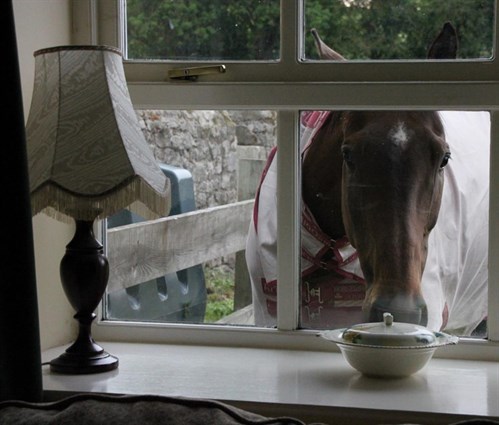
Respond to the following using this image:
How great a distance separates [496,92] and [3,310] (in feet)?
3.76

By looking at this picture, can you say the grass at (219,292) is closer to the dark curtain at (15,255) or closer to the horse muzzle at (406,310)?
the horse muzzle at (406,310)

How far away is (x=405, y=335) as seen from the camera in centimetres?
192

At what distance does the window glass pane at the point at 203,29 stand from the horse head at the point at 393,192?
132 mm

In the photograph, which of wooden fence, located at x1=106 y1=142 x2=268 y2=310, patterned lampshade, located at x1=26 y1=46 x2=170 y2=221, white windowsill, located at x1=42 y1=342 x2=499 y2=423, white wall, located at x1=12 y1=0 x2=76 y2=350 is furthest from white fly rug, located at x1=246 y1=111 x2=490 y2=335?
white wall, located at x1=12 y1=0 x2=76 y2=350

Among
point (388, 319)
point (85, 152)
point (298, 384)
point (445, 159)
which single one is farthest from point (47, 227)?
point (445, 159)

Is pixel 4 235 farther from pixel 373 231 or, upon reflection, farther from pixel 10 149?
pixel 373 231

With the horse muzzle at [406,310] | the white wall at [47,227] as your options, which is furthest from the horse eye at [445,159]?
the white wall at [47,227]

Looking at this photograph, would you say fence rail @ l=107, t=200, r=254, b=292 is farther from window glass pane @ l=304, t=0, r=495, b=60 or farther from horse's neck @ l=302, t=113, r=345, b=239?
window glass pane @ l=304, t=0, r=495, b=60

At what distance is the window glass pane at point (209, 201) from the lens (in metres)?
2.25

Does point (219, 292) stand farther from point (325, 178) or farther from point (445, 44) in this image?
point (445, 44)

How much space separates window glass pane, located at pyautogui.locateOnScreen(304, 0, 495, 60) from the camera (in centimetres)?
212

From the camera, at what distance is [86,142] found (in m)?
1.90

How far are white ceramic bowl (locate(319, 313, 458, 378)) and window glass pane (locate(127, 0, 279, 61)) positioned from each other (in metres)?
0.69

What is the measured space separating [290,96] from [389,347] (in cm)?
63
